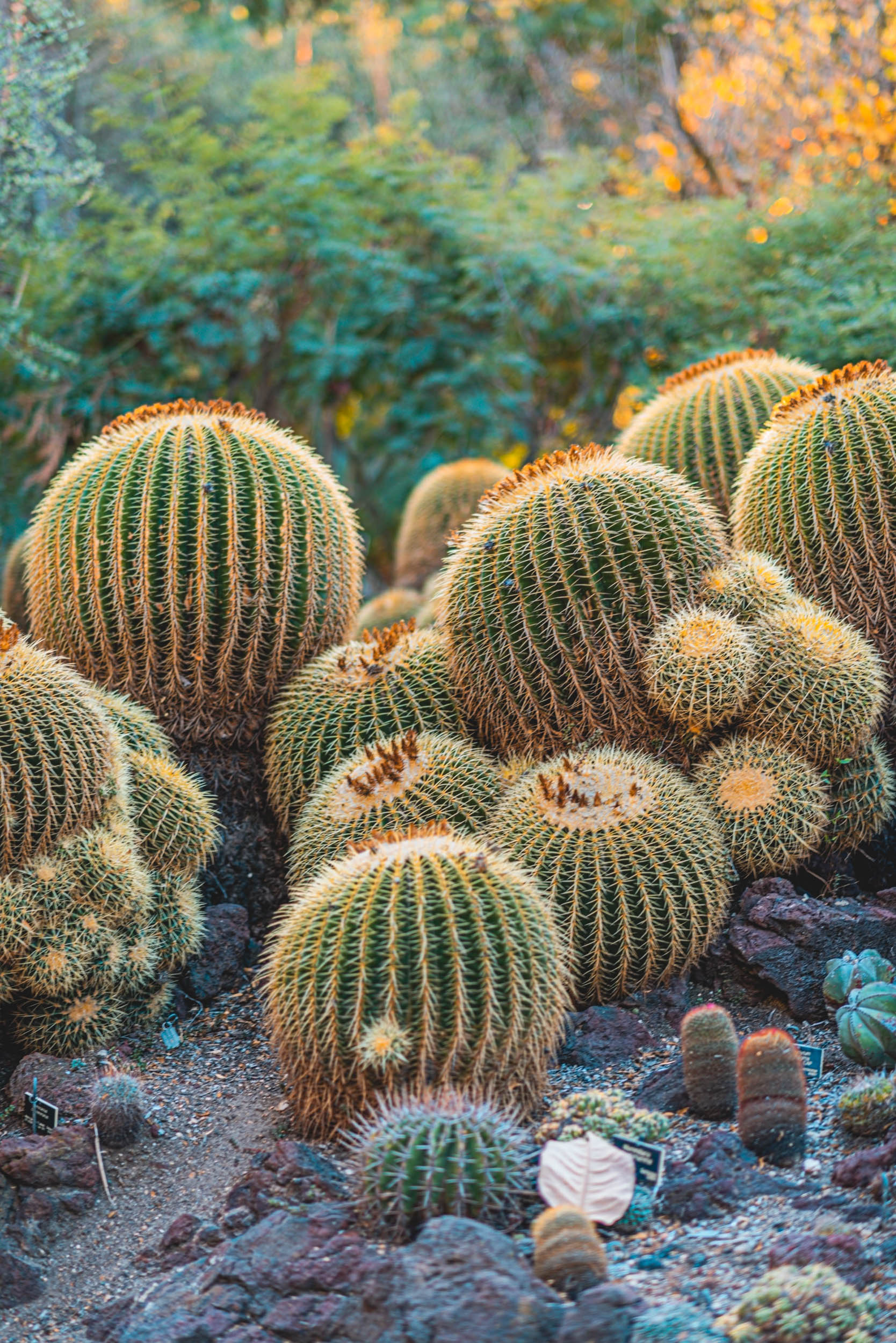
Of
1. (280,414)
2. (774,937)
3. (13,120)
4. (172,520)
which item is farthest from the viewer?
(280,414)

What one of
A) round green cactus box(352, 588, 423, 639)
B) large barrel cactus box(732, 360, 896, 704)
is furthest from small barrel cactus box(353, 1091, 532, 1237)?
round green cactus box(352, 588, 423, 639)

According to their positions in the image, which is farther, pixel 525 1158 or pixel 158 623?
pixel 158 623

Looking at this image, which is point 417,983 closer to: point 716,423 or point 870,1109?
point 870,1109

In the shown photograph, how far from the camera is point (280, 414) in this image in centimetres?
998

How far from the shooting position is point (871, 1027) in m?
3.21

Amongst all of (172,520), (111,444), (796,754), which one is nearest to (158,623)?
(172,520)

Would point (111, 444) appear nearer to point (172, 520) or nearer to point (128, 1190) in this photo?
point (172, 520)

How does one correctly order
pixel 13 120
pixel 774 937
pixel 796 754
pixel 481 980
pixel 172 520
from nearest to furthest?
1. pixel 481 980
2. pixel 774 937
3. pixel 796 754
4. pixel 172 520
5. pixel 13 120

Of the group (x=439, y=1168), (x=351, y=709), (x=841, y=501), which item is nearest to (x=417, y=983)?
(x=439, y=1168)

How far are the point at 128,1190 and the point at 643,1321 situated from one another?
146 cm

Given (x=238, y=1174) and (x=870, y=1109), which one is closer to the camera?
(x=870, y=1109)

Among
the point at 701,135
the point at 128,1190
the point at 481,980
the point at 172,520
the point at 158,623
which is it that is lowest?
the point at 128,1190

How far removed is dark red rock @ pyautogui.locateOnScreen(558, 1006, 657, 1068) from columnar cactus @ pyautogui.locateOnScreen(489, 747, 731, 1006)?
83 millimetres

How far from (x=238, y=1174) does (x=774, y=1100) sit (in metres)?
1.34
